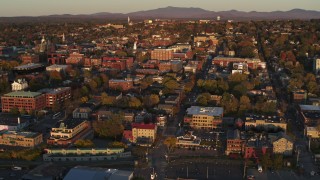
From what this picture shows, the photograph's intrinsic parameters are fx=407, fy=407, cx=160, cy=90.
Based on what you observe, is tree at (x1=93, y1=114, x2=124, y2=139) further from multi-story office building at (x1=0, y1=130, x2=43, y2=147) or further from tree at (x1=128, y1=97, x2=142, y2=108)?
tree at (x1=128, y1=97, x2=142, y2=108)

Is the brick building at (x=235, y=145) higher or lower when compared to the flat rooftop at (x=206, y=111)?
lower

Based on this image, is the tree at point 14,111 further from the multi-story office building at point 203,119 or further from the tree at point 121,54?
the tree at point 121,54

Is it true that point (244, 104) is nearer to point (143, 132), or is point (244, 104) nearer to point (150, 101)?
point (150, 101)

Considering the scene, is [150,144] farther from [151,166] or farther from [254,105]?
[254,105]

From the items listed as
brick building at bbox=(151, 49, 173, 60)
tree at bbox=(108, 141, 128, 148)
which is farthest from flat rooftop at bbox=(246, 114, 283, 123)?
brick building at bbox=(151, 49, 173, 60)

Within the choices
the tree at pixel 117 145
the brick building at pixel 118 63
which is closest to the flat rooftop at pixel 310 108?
the tree at pixel 117 145

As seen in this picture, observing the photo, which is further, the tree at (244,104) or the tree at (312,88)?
the tree at (312,88)

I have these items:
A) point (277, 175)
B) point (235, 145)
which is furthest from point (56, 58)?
point (277, 175)
